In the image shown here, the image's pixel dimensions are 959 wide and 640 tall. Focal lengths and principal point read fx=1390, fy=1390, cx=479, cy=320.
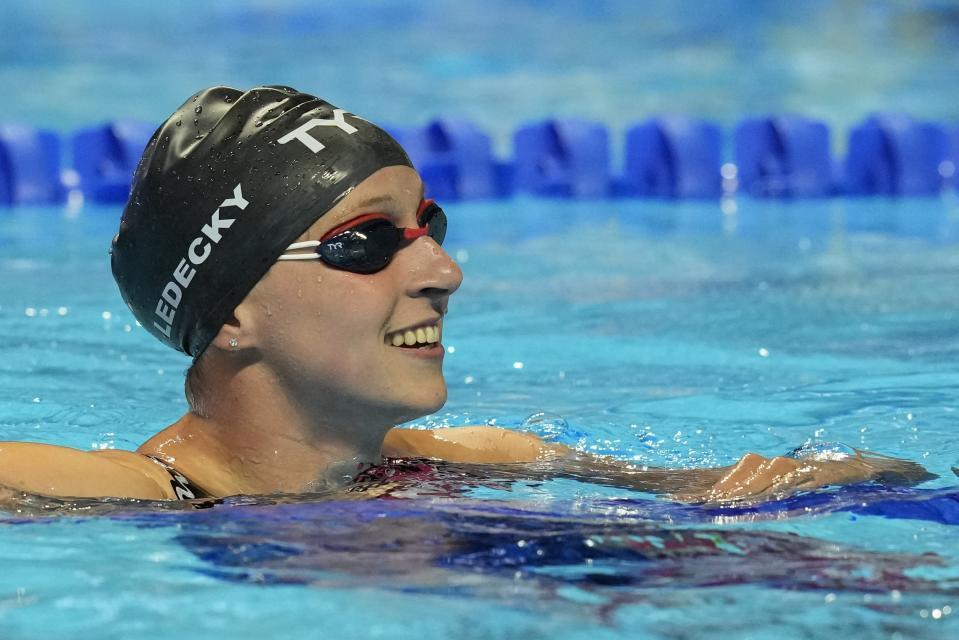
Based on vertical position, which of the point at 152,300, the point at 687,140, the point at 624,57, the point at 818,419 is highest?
the point at 624,57

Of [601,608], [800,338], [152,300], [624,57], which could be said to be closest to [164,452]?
[152,300]

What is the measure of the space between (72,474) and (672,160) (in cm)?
1063

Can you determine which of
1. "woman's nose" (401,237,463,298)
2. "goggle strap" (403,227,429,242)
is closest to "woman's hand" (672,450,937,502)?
"woman's nose" (401,237,463,298)

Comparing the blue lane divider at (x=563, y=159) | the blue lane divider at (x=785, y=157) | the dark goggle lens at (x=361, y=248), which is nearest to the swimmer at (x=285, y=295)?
the dark goggle lens at (x=361, y=248)

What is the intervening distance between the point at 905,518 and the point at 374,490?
3.51ft

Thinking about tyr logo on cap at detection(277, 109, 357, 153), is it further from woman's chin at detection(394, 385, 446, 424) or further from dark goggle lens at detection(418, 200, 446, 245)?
woman's chin at detection(394, 385, 446, 424)

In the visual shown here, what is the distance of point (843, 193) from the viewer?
42.0 ft

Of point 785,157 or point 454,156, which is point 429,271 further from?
point 785,157

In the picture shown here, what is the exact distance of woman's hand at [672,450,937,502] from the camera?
2904mm

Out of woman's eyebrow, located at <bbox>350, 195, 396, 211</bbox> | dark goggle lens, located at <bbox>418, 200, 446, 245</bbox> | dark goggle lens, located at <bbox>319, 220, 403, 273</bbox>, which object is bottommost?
dark goggle lens, located at <bbox>319, 220, 403, 273</bbox>

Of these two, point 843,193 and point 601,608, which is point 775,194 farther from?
point 601,608

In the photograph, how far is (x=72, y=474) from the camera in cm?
256

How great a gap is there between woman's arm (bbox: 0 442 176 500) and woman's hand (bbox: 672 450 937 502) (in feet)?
3.68

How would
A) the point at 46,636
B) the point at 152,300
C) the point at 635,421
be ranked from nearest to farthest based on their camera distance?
the point at 46,636 < the point at 152,300 < the point at 635,421
